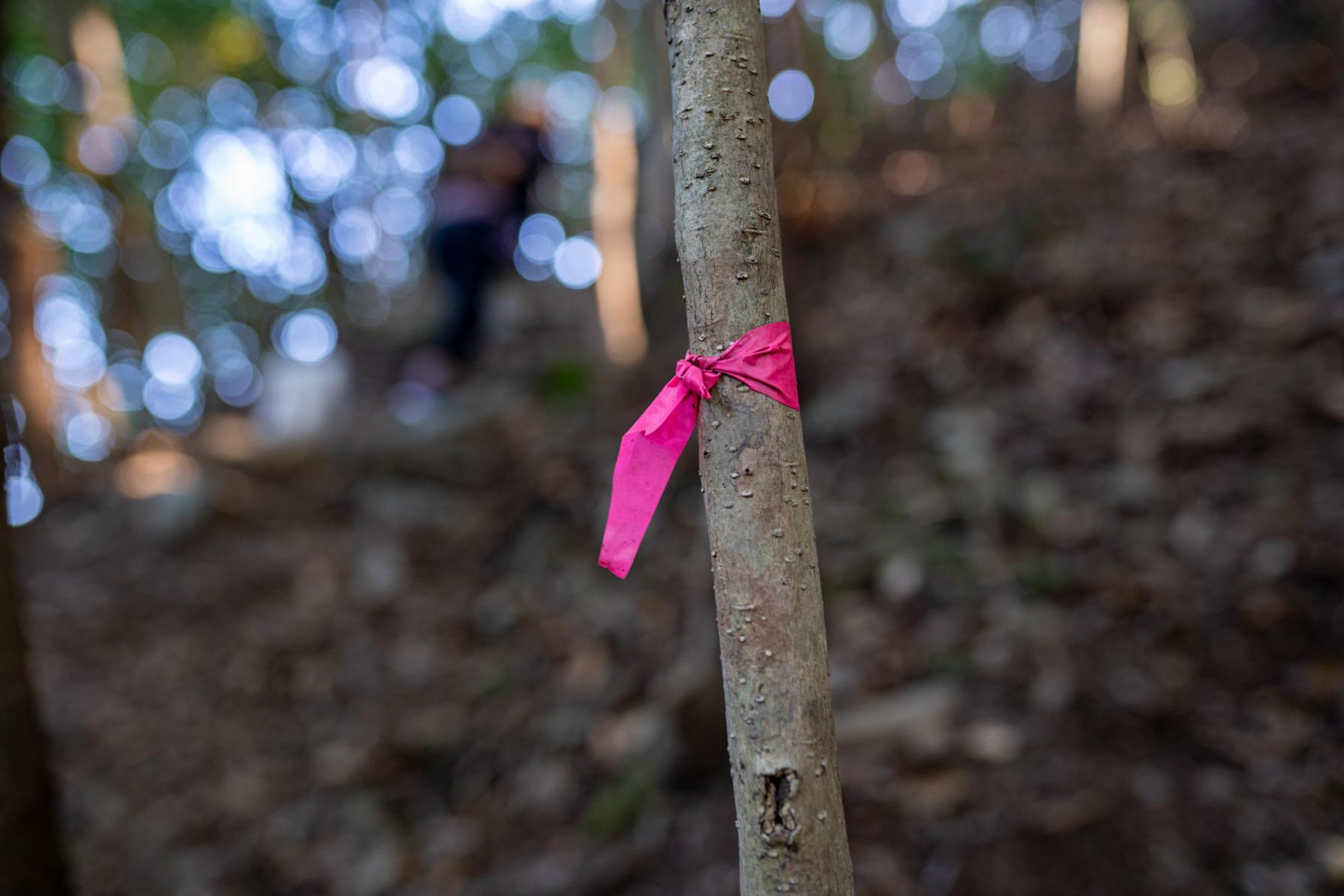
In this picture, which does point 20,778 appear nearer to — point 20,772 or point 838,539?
point 20,772

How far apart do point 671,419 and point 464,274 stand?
6032mm

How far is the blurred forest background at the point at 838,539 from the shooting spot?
287 cm

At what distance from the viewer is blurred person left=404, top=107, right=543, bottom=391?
21.7ft

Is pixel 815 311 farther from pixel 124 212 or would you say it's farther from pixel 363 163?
pixel 363 163

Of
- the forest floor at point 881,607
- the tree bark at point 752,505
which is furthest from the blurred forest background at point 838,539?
the tree bark at point 752,505

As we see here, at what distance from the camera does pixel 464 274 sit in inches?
269

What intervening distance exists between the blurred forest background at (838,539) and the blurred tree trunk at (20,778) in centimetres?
63

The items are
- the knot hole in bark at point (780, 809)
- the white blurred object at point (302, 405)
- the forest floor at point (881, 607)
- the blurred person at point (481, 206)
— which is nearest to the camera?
the knot hole in bark at point (780, 809)

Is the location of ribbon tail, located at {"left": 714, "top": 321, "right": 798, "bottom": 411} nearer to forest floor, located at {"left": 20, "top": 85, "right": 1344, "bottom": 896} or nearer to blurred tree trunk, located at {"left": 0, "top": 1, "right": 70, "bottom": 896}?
forest floor, located at {"left": 20, "top": 85, "right": 1344, "bottom": 896}

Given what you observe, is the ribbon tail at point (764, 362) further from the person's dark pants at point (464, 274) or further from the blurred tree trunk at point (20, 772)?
the person's dark pants at point (464, 274)

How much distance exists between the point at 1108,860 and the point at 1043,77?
11.4 m

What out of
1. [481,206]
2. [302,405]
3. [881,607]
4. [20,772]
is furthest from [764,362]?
[302,405]

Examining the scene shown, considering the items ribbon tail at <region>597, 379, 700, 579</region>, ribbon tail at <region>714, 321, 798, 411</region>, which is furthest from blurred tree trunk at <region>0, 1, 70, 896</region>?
ribbon tail at <region>714, 321, 798, 411</region>

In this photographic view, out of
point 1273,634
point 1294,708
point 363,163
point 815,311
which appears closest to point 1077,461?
point 1273,634
